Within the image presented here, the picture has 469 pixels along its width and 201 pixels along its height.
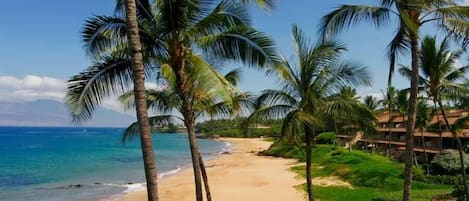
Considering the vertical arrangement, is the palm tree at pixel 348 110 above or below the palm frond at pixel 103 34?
below

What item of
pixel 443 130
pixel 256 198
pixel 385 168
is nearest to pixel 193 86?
pixel 256 198

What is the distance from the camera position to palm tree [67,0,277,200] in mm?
9492

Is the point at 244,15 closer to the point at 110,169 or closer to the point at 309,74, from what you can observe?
the point at 309,74

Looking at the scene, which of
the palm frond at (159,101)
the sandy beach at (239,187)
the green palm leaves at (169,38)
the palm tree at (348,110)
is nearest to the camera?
the green palm leaves at (169,38)

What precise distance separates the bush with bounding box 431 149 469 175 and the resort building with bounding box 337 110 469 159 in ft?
8.80

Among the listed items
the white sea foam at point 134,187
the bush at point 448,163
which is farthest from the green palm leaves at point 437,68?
the white sea foam at point 134,187

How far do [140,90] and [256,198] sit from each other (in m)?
18.9

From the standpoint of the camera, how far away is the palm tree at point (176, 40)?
949 centimetres

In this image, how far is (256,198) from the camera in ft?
80.3

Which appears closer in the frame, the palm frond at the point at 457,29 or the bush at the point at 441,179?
the palm frond at the point at 457,29

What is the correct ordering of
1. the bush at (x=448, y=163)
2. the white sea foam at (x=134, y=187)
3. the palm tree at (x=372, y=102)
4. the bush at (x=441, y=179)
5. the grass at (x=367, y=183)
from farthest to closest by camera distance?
the palm tree at (x=372, y=102) < the white sea foam at (x=134, y=187) < the bush at (x=448, y=163) < the bush at (x=441, y=179) < the grass at (x=367, y=183)

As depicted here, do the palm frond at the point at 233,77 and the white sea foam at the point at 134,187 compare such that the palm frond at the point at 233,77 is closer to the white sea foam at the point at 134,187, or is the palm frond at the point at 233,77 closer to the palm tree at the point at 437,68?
the palm tree at the point at 437,68

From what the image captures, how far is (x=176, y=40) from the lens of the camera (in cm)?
1009

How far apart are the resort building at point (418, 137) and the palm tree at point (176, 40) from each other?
72.9ft
